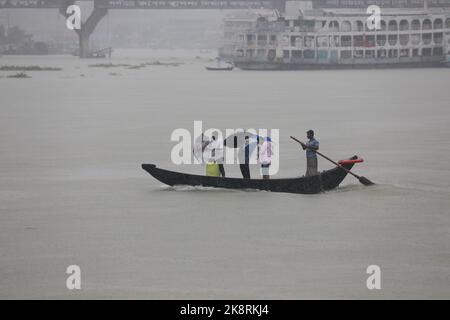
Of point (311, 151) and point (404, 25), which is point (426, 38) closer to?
point (404, 25)

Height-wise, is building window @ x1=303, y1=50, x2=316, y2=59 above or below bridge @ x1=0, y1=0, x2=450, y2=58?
below

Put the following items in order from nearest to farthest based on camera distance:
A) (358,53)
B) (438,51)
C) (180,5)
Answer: (438,51) < (358,53) < (180,5)

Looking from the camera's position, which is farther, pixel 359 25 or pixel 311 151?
pixel 359 25

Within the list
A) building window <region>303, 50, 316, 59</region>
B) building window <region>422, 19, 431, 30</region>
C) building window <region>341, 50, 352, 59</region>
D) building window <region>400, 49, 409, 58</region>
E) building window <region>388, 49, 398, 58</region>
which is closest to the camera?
building window <region>303, 50, 316, 59</region>

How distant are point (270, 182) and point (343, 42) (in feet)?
278

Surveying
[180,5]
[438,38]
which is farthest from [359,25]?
[180,5]

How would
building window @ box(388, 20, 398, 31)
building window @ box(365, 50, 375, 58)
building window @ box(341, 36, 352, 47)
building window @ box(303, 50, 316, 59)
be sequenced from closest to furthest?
building window @ box(303, 50, 316, 59) → building window @ box(341, 36, 352, 47) → building window @ box(365, 50, 375, 58) → building window @ box(388, 20, 398, 31)

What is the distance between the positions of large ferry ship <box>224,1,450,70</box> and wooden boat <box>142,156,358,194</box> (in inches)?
3119

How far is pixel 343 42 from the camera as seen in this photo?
104m

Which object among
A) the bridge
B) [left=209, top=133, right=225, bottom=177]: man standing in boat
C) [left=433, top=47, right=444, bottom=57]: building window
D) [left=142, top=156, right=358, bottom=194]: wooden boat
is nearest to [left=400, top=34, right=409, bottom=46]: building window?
[left=433, top=47, right=444, bottom=57]: building window

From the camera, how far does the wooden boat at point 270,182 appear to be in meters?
20.5

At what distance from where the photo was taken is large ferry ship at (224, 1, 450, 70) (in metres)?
101

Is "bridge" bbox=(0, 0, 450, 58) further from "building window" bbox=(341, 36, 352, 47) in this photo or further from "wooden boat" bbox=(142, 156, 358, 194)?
"wooden boat" bbox=(142, 156, 358, 194)
